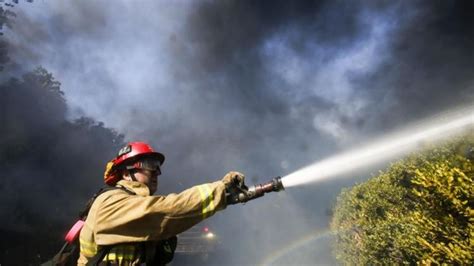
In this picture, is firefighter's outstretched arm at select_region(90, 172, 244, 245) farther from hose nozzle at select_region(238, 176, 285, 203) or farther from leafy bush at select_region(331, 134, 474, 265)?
leafy bush at select_region(331, 134, 474, 265)

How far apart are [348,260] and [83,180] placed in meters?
34.5

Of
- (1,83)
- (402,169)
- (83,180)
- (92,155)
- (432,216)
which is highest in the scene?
(1,83)

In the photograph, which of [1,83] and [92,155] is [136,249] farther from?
[92,155]

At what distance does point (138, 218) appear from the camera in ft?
7.96

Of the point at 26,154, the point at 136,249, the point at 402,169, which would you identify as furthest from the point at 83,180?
the point at 136,249

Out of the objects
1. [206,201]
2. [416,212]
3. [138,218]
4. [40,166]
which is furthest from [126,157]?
[40,166]

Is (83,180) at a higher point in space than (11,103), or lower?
lower

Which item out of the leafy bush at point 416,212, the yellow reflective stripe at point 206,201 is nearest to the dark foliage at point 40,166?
the leafy bush at point 416,212

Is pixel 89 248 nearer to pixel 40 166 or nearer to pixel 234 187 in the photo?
pixel 234 187

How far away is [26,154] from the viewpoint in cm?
3644

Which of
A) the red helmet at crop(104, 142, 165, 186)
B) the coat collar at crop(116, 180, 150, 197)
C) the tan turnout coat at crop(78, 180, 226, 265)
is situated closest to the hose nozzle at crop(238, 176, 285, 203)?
the tan turnout coat at crop(78, 180, 226, 265)

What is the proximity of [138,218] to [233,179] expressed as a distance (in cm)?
91

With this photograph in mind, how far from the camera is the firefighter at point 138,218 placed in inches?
96.9

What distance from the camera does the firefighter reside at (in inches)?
96.9
